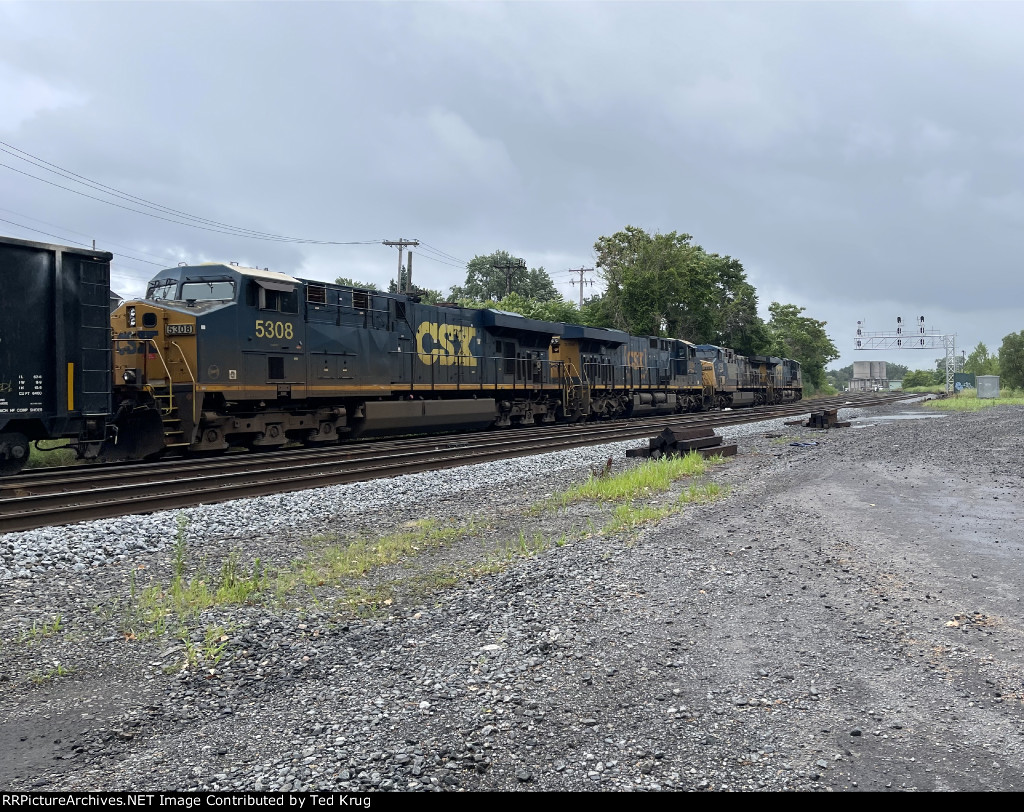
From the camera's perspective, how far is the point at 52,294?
32.1 feet

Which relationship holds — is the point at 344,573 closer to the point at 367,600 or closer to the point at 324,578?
the point at 324,578

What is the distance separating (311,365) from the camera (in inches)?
600

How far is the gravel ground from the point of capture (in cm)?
302

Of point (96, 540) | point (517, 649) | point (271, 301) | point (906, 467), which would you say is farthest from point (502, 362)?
point (517, 649)

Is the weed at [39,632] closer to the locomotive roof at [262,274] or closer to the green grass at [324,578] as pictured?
the green grass at [324,578]

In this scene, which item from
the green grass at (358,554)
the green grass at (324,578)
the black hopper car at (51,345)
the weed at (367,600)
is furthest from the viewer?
the black hopper car at (51,345)

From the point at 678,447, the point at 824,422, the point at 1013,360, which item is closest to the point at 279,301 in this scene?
the point at 678,447

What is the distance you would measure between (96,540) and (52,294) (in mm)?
4421

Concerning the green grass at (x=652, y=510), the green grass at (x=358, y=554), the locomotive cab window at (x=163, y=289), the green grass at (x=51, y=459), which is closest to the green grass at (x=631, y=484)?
the green grass at (x=652, y=510)

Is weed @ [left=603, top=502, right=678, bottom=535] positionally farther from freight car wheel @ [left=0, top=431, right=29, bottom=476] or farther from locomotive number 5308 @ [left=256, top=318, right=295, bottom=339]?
locomotive number 5308 @ [left=256, top=318, right=295, bottom=339]

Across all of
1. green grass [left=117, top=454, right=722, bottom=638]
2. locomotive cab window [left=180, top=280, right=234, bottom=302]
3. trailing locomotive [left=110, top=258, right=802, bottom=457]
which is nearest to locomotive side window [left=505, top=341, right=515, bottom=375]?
trailing locomotive [left=110, top=258, right=802, bottom=457]

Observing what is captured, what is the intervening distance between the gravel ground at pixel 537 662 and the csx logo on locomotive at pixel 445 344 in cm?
1127

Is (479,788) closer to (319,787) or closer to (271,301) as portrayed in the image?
(319,787)

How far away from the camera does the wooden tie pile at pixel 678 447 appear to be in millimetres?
14906
